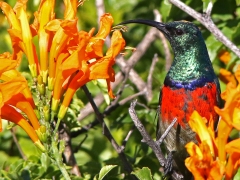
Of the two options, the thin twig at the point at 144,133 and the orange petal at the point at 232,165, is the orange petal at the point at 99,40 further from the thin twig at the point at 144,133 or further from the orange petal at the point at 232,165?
the orange petal at the point at 232,165

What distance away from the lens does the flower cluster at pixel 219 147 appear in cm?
256

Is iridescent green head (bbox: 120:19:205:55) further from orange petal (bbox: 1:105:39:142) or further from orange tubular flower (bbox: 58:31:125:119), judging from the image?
orange petal (bbox: 1:105:39:142)

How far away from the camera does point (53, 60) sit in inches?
118

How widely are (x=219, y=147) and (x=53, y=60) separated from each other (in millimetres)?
910

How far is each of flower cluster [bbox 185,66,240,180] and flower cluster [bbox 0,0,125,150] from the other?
0.59 metres

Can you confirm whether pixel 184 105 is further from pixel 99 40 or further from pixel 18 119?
pixel 18 119

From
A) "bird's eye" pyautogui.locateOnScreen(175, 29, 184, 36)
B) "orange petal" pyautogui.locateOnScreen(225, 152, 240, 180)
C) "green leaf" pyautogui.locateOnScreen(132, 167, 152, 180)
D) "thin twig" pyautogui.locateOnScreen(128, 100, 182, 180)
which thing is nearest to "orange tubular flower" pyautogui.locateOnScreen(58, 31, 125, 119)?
"thin twig" pyautogui.locateOnScreen(128, 100, 182, 180)

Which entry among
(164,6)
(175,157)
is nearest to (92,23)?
(164,6)

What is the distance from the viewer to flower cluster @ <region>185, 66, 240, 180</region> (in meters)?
2.56

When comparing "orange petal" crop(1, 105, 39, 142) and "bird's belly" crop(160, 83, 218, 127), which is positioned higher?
"orange petal" crop(1, 105, 39, 142)

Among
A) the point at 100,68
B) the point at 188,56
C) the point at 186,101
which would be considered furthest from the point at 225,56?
the point at 100,68

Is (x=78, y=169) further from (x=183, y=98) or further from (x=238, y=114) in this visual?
(x=238, y=114)

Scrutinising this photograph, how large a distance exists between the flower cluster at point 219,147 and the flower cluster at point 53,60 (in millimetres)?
592

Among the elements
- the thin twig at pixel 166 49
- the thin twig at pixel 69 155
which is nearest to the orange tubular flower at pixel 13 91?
the thin twig at pixel 69 155
